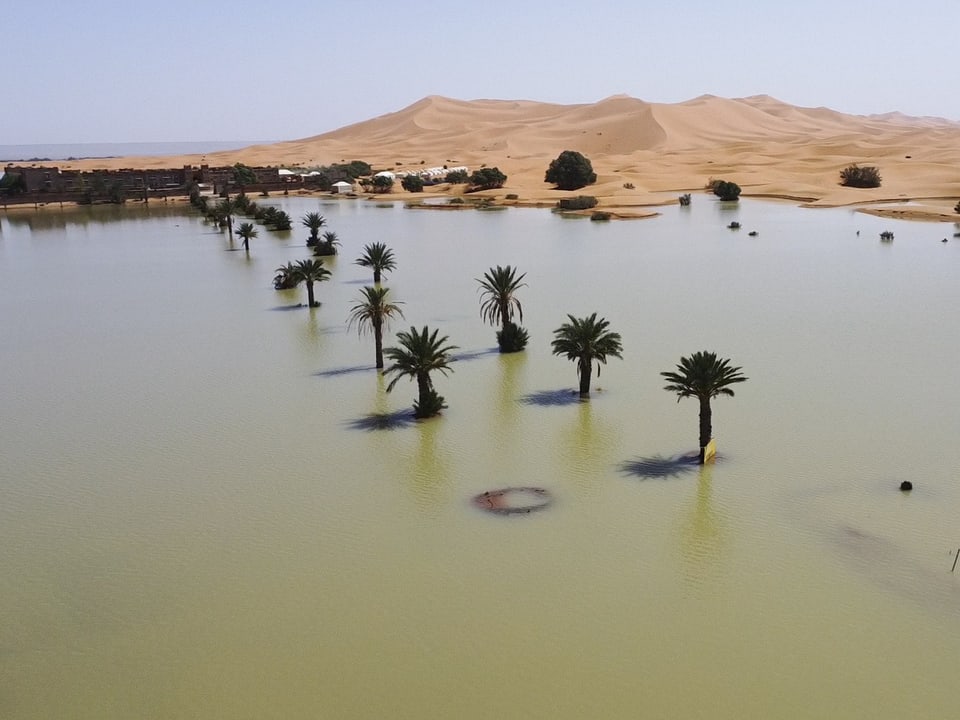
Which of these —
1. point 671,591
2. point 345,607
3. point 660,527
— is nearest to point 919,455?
point 660,527

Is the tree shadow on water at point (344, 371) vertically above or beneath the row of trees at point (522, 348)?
beneath

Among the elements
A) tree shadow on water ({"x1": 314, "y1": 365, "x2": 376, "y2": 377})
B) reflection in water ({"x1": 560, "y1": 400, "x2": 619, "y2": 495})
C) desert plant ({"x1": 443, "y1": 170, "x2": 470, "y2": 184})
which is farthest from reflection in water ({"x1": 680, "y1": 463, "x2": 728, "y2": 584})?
desert plant ({"x1": 443, "y1": 170, "x2": 470, "y2": 184})

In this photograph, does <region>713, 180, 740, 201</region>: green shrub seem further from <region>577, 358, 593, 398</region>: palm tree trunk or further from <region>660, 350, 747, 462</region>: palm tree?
<region>660, 350, 747, 462</region>: palm tree

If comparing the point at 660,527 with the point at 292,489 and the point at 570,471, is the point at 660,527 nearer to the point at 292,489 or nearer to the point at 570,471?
the point at 570,471

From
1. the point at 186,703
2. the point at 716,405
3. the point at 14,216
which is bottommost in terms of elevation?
the point at 186,703

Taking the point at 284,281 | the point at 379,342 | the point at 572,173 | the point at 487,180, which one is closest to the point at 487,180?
the point at 487,180

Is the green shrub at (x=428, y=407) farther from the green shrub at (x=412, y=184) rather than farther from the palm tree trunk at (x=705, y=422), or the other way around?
the green shrub at (x=412, y=184)

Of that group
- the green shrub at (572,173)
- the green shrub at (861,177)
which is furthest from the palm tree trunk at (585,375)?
the green shrub at (861,177)
